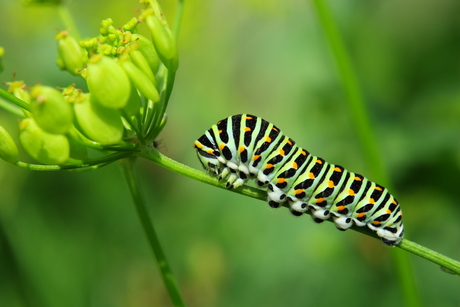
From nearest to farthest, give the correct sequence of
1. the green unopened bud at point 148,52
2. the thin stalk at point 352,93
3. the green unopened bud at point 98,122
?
the green unopened bud at point 98,122, the green unopened bud at point 148,52, the thin stalk at point 352,93

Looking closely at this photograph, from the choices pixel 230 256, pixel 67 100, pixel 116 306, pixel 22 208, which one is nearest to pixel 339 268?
pixel 230 256

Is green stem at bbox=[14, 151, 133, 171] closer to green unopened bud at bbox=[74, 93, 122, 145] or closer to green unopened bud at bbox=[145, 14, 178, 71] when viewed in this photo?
green unopened bud at bbox=[74, 93, 122, 145]

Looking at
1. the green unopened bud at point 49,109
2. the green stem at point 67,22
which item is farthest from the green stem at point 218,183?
the green stem at point 67,22

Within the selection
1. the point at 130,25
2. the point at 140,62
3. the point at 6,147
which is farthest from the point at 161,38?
the point at 6,147

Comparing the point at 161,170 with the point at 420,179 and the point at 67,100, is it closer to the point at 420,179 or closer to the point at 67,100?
the point at 420,179

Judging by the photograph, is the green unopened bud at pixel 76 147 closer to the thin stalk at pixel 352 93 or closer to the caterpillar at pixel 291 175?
the caterpillar at pixel 291 175

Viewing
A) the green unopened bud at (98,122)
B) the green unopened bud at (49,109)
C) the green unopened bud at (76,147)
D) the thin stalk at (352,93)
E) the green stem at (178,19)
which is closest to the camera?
the green unopened bud at (49,109)

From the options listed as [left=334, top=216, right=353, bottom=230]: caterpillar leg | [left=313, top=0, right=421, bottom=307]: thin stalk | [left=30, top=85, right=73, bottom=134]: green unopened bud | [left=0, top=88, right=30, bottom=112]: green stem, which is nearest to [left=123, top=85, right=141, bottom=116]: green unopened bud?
[left=30, top=85, right=73, bottom=134]: green unopened bud
